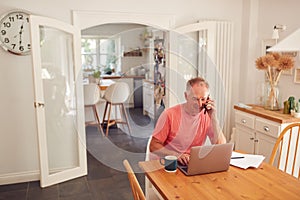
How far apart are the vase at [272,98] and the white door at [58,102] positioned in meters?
2.05

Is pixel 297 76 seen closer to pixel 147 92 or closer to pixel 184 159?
pixel 147 92

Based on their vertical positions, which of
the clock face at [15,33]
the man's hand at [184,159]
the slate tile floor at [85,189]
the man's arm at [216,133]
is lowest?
the slate tile floor at [85,189]

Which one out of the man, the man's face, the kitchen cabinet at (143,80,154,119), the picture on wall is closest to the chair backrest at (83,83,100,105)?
the kitchen cabinet at (143,80,154,119)

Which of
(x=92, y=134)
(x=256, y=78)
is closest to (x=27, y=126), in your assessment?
(x=92, y=134)

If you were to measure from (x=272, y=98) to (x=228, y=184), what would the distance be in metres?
1.78

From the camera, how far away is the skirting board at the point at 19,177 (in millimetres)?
3027

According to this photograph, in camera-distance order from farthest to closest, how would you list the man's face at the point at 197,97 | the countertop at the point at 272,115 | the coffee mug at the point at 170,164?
1. the countertop at the point at 272,115
2. the man's face at the point at 197,97
3. the coffee mug at the point at 170,164

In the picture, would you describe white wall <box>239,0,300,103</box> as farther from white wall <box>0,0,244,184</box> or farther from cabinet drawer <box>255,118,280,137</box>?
cabinet drawer <box>255,118,280,137</box>

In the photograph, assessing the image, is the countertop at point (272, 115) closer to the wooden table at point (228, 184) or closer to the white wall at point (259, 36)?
the white wall at point (259, 36)

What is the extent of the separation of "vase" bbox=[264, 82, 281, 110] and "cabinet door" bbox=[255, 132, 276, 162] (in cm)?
33

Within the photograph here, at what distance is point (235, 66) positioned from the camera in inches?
149

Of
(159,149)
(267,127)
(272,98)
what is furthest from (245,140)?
(159,149)

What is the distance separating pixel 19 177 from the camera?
307cm

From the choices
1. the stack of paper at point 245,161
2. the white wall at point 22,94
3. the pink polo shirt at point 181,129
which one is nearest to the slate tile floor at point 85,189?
the white wall at point 22,94
